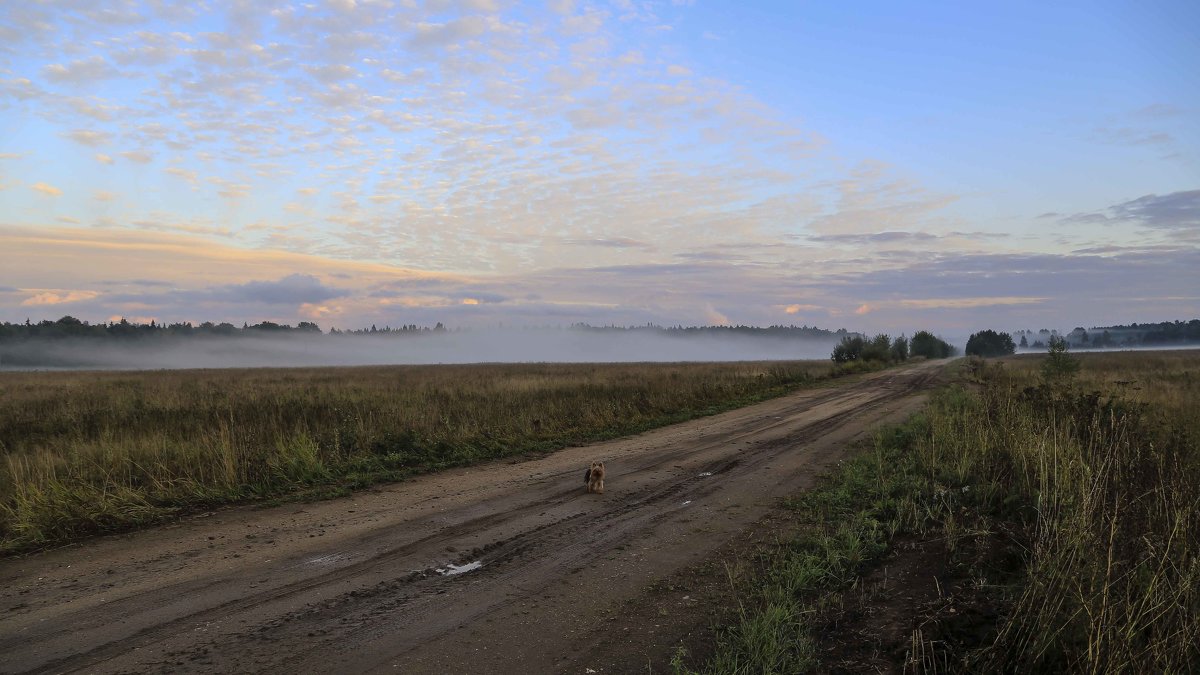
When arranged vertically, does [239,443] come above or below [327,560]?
above

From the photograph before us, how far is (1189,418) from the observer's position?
39.8 ft

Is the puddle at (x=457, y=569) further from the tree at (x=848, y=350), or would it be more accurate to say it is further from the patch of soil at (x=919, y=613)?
the tree at (x=848, y=350)

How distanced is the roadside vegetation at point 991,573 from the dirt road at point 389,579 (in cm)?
93

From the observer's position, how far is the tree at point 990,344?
155 metres

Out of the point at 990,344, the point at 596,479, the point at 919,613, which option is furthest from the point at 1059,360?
the point at 990,344

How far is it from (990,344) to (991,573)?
17947 centimetres

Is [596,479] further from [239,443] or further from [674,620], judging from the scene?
[239,443]

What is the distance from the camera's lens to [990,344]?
158m

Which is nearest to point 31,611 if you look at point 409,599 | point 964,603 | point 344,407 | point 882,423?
point 409,599

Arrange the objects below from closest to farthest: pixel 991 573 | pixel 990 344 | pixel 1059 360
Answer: pixel 991 573 < pixel 1059 360 < pixel 990 344

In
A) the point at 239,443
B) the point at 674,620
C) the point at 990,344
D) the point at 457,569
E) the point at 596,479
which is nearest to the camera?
the point at 674,620

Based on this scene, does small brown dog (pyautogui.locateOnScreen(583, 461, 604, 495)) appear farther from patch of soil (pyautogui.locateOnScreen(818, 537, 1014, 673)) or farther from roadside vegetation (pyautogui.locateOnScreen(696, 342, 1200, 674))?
patch of soil (pyautogui.locateOnScreen(818, 537, 1014, 673))

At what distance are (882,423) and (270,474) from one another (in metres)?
13.9

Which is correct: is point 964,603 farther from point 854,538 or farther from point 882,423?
point 882,423
